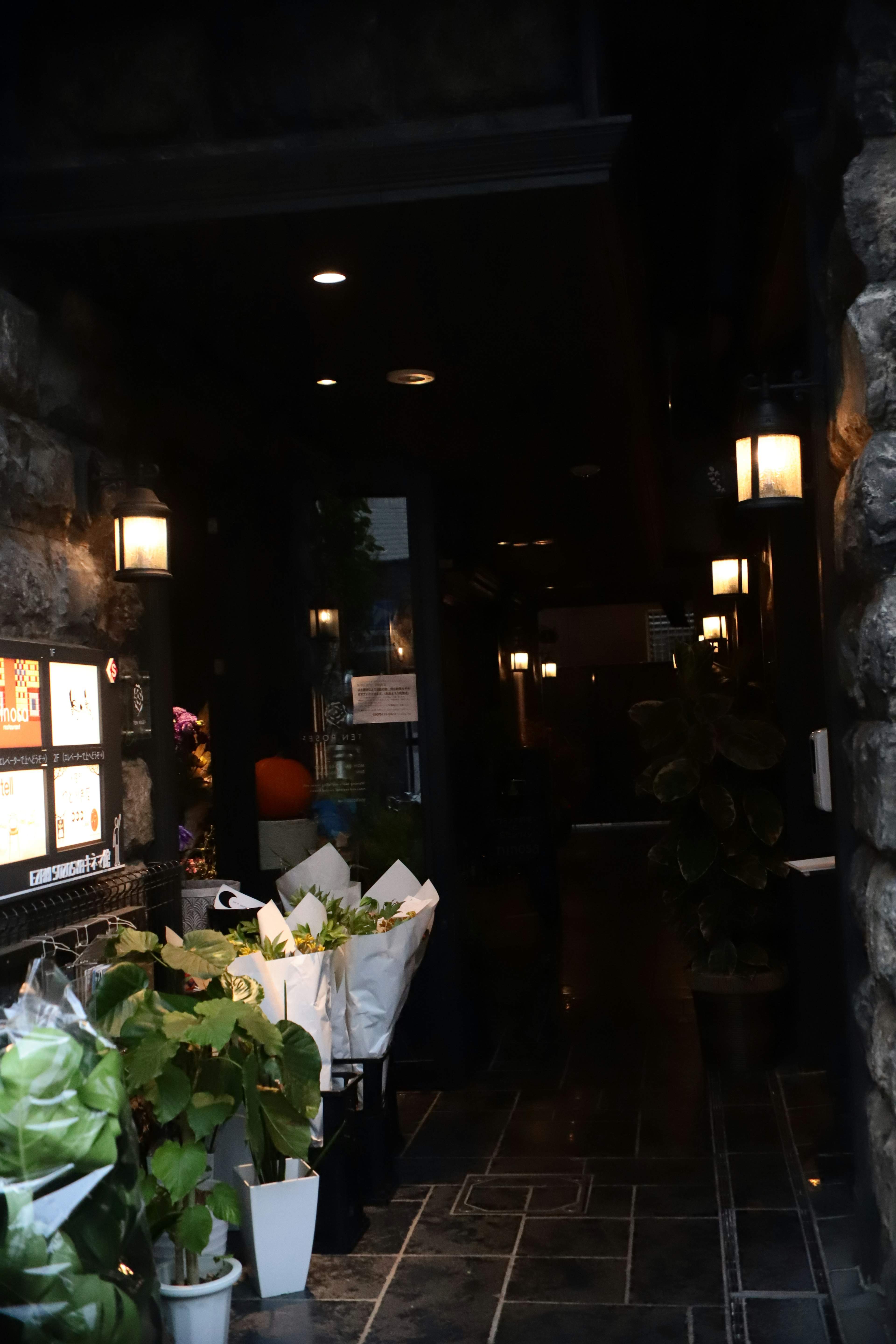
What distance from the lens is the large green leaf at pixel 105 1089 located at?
173 centimetres

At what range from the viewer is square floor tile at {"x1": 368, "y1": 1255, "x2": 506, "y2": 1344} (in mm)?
2789

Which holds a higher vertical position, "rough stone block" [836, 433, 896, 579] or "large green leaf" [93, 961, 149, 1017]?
"rough stone block" [836, 433, 896, 579]

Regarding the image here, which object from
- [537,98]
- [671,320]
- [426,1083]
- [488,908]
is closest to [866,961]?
[537,98]

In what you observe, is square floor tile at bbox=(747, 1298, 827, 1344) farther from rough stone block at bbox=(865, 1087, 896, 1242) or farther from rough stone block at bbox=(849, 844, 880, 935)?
rough stone block at bbox=(849, 844, 880, 935)

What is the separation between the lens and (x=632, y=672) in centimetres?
1598

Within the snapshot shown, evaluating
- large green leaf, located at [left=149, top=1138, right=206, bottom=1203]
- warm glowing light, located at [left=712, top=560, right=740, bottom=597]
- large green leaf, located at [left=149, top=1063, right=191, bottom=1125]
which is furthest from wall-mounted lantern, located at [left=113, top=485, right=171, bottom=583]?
warm glowing light, located at [left=712, top=560, right=740, bottom=597]

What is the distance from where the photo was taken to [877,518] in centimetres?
234

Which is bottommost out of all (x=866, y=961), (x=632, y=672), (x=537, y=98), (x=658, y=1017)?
(x=658, y=1017)

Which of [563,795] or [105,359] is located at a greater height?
[105,359]

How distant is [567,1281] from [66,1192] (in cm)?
177

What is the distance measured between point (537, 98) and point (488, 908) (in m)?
5.68

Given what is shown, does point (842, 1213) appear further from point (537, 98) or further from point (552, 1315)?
point (537, 98)

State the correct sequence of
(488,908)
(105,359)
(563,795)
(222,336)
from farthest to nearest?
(563,795)
(488,908)
(222,336)
(105,359)

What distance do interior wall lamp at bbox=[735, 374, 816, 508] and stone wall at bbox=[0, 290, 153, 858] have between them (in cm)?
182
